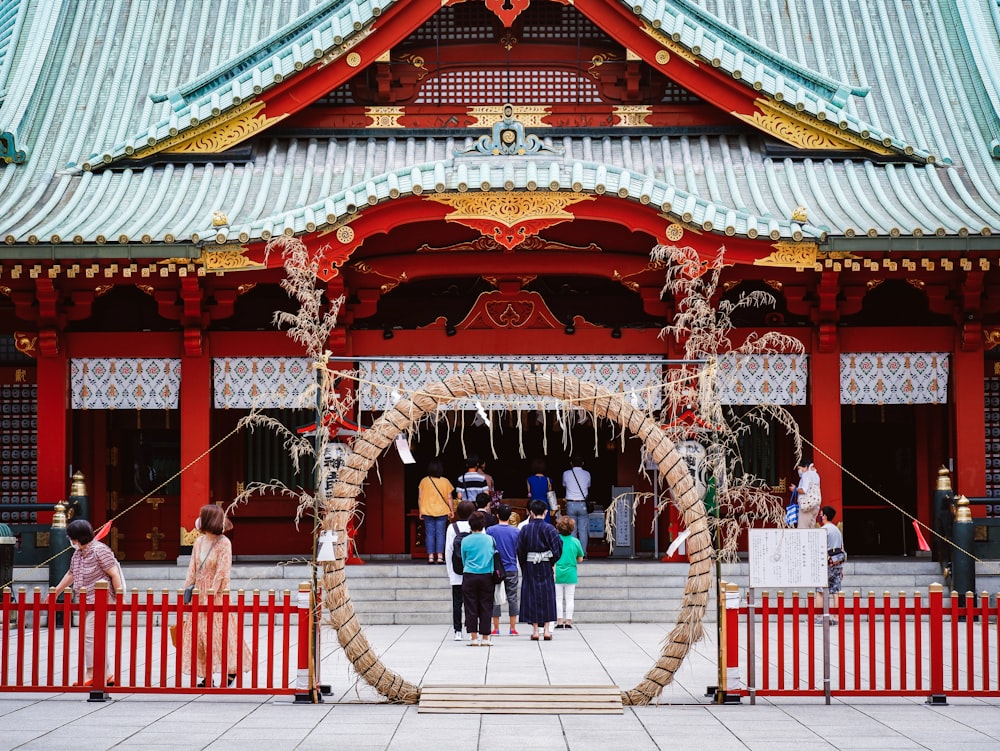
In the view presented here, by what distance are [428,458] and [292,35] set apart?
6856 mm

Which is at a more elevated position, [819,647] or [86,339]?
[86,339]

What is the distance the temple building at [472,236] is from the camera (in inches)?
637

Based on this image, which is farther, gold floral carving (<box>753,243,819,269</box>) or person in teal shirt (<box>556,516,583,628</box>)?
gold floral carving (<box>753,243,819,269</box>)

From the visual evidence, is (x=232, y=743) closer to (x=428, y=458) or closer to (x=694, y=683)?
(x=694, y=683)

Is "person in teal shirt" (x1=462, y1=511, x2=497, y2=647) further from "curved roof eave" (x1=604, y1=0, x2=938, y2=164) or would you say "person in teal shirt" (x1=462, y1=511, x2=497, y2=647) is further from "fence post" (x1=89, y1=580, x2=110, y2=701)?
"curved roof eave" (x1=604, y1=0, x2=938, y2=164)

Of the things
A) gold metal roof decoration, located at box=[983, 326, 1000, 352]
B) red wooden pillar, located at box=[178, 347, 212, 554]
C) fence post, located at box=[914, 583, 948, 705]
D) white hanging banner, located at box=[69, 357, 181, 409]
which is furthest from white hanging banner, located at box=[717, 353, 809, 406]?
white hanging banner, located at box=[69, 357, 181, 409]

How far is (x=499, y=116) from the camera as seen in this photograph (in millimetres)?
18844

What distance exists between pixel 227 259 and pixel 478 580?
5558 millimetres

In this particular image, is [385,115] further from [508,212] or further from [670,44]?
[670,44]

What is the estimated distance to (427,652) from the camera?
43.3 ft

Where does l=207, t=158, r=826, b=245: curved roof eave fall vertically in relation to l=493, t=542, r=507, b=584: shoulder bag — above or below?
above

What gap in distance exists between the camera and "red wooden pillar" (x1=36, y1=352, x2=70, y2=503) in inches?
675

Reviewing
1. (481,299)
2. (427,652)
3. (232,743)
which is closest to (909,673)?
(427,652)

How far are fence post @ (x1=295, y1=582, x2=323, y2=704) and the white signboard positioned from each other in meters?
3.66
